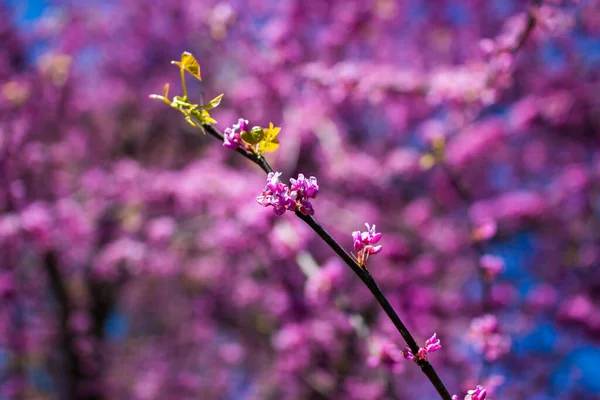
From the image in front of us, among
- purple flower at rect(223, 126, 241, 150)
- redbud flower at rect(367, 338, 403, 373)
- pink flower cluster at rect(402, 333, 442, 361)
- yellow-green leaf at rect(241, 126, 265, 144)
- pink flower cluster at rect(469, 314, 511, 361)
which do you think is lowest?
pink flower cluster at rect(402, 333, 442, 361)

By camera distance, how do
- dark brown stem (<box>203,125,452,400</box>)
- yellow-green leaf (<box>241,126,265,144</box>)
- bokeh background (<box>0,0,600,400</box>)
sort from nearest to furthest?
dark brown stem (<box>203,125,452,400</box>) < yellow-green leaf (<box>241,126,265,144</box>) < bokeh background (<box>0,0,600,400</box>)

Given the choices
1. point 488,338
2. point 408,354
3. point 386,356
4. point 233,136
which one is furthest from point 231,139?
point 488,338

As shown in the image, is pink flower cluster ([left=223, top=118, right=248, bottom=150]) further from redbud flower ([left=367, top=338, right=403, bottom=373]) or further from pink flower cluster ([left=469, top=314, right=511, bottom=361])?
pink flower cluster ([left=469, top=314, right=511, bottom=361])

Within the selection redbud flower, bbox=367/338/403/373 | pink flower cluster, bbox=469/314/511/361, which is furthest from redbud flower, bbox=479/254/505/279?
redbud flower, bbox=367/338/403/373

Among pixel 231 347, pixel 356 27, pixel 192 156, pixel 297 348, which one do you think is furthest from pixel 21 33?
pixel 297 348

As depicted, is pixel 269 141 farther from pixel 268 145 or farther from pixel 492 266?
pixel 492 266

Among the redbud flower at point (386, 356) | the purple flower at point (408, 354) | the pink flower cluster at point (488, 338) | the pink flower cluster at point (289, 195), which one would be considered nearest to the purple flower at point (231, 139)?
the pink flower cluster at point (289, 195)

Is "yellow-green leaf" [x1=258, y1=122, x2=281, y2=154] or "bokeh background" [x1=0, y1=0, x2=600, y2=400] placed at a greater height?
"bokeh background" [x1=0, y1=0, x2=600, y2=400]
